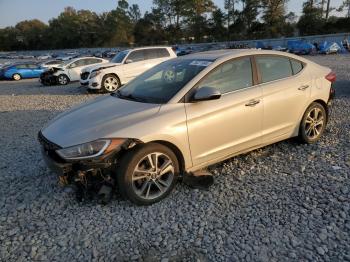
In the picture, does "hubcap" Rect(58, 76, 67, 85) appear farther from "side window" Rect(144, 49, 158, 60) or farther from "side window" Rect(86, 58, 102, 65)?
"side window" Rect(144, 49, 158, 60)

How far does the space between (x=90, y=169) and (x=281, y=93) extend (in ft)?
9.16

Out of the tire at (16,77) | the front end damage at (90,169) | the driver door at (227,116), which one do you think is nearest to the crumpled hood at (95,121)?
the front end damage at (90,169)

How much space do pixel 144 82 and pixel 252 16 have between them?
73.3 metres

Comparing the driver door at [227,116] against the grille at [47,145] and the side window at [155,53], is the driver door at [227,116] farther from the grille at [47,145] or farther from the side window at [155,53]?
the side window at [155,53]

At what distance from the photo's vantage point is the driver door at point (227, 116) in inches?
148

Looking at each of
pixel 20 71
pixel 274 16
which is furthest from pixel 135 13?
pixel 20 71

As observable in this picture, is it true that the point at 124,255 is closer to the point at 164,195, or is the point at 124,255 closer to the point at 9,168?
the point at 164,195

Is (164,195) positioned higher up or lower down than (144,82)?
lower down

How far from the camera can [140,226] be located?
3.30 meters

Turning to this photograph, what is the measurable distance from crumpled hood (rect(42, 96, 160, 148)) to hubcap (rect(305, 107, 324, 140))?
2.68 m

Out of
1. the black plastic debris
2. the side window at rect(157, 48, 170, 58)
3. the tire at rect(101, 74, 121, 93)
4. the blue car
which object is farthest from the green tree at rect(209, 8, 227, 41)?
the black plastic debris

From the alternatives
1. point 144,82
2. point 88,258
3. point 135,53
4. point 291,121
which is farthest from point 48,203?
point 135,53

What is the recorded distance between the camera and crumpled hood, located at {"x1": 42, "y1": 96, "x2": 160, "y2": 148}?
3.40 meters

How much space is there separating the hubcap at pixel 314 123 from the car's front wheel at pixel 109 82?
8.94 meters
